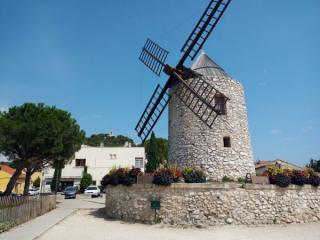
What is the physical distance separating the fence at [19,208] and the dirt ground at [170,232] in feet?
5.72

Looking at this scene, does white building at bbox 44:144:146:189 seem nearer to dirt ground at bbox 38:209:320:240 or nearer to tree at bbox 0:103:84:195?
tree at bbox 0:103:84:195

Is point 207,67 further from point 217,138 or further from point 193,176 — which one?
point 193,176

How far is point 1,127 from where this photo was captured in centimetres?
1772

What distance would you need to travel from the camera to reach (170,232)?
33.3 ft

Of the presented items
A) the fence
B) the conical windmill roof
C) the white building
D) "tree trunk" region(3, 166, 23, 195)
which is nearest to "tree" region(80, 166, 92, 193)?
the white building

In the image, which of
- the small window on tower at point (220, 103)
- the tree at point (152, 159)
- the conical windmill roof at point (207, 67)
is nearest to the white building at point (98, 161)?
the tree at point (152, 159)

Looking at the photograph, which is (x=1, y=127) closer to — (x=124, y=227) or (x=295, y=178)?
(x=124, y=227)

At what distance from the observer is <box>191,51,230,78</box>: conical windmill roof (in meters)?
15.2

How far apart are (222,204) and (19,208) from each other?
337 inches

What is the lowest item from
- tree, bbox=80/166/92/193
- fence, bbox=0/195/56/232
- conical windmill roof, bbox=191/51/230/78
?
fence, bbox=0/195/56/232

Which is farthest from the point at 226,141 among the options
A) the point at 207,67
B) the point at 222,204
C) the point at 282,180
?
the point at 207,67

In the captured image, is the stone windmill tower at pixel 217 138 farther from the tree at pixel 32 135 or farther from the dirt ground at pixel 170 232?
the tree at pixel 32 135

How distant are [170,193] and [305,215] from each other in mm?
6037

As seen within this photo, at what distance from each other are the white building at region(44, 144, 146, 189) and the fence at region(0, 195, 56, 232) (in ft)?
71.8
